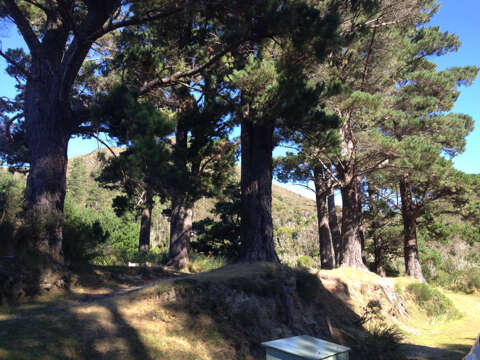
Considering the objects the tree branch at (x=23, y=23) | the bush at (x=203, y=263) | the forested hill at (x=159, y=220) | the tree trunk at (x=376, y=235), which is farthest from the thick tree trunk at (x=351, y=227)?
the tree branch at (x=23, y=23)

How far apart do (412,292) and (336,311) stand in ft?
25.4

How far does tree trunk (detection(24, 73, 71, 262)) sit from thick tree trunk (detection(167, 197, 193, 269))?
488 cm

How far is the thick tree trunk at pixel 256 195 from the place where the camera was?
870 centimetres

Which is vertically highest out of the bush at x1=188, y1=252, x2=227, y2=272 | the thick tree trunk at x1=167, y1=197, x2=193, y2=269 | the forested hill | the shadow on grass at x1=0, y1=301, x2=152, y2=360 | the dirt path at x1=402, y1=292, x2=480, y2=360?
the forested hill

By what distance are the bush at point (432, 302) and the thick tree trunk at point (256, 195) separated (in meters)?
9.28

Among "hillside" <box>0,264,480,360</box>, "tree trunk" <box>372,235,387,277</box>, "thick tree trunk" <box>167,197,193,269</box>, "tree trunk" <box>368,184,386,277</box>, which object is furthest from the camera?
"tree trunk" <box>372,235,387,277</box>

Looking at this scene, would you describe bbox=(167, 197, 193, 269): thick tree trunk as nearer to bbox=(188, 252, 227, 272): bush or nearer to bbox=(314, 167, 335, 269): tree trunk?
bbox=(188, 252, 227, 272): bush

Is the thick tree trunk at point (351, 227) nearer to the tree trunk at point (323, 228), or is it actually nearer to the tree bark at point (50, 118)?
the tree trunk at point (323, 228)

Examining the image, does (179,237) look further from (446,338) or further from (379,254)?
(379,254)

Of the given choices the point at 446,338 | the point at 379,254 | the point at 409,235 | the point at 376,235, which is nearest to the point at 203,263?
the point at 446,338

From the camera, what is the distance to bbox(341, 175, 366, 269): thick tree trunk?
1375cm

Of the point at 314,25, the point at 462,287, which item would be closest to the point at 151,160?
the point at 314,25

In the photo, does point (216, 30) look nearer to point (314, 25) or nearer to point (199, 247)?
point (314, 25)

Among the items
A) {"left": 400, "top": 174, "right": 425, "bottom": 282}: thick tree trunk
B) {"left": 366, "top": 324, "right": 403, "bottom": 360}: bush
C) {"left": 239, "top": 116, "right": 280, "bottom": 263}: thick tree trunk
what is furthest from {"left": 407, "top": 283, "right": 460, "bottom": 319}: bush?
{"left": 239, "top": 116, "right": 280, "bottom": 263}: thick tree trunk
